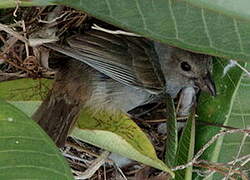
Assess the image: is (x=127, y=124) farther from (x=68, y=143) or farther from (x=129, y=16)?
(x=129, y=16)

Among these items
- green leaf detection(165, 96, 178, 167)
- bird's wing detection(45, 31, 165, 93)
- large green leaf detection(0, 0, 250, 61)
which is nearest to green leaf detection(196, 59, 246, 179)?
green leaf detection(165, 96, 178, 167)

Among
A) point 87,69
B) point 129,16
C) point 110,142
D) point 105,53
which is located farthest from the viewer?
point 87,69

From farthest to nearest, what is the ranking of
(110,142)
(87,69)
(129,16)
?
(87,69) < (110,142) < (129,16)

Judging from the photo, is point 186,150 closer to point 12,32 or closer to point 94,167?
point 94,167

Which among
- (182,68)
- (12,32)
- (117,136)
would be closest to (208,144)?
(117,136)

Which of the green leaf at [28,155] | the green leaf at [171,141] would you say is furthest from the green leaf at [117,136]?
the green leaf at [28,155]

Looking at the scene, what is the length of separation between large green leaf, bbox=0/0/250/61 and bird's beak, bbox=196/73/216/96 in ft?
2.16

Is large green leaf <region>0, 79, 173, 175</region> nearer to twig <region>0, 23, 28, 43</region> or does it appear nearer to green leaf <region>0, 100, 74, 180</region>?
twig <region>0, 23, 28, 43</region>

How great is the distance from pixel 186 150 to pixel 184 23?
717 mm

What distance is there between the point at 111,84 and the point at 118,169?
387mm

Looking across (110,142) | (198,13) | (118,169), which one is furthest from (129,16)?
(118,169)

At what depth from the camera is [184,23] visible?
5.93ft

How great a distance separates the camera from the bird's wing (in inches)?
89.9

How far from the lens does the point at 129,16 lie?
1.79 m
